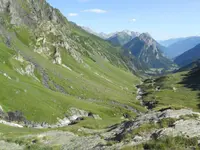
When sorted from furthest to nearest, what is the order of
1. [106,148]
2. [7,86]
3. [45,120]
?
1. [7,86]
2. [45,120]
3. [106,148]

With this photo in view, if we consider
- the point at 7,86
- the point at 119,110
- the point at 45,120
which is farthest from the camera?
the point at 119,110

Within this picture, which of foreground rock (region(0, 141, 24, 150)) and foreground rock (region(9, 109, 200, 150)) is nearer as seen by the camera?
foreground rock (region(9, 109, 200, 150))

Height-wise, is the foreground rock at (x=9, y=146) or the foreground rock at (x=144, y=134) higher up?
the foreground rock at (x=144, y=134)

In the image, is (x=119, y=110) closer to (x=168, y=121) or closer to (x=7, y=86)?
(x=7, y=86)

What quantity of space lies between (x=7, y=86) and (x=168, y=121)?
97.9 meters

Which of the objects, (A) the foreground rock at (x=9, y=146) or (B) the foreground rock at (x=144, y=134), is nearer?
(B) the foreground rock at (x=144, y=134)

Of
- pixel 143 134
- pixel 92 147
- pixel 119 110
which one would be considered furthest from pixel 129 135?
pixel 119 110

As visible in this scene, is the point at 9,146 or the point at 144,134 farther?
the point at 9,146

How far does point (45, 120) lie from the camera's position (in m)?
109

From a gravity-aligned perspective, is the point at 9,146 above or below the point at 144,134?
below

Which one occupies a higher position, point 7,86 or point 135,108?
point 7,86

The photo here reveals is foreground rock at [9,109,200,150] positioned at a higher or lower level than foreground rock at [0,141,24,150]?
higher

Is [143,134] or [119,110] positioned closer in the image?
[143,134]

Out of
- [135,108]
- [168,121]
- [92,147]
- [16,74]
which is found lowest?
[135,108]
